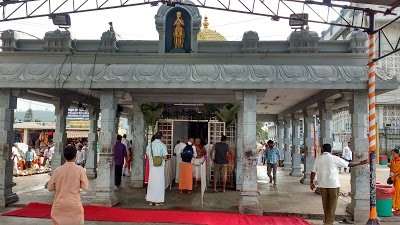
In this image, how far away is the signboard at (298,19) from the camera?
9789 millimetres

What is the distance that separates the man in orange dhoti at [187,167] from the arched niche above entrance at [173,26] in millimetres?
3250

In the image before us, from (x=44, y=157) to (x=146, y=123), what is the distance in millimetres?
11086

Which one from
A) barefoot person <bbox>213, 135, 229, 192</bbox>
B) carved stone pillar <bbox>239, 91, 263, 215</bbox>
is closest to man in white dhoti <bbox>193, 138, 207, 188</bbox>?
barefoot person <bbox>213, 135, 229, 192</bbox>

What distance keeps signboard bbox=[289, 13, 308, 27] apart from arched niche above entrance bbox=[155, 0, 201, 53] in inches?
95.7

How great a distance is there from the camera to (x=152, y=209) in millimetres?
10008

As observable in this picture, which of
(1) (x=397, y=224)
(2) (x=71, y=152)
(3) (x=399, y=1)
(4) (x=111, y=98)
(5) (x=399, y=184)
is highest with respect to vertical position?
(3) (x=399, y=1)

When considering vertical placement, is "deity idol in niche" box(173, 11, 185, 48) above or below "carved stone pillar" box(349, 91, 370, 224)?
above

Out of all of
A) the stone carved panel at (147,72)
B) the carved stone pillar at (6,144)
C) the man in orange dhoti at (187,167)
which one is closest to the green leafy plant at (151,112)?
the man in orange dhoti at (187,167)

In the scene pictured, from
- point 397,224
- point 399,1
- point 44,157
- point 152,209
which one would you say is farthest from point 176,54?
point 44,157

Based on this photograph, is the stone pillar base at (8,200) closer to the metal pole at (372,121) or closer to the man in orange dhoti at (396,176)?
the metal pole at (372,121)

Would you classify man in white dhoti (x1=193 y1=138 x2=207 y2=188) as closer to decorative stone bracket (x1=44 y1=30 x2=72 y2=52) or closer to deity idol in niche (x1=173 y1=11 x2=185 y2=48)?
deity idol in niche (x1=173 y1=11 x2=185 y2=48)

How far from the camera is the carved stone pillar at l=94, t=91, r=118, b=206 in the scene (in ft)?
33.3

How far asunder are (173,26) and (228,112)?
12.5 feet

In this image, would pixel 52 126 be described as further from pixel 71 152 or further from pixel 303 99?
pixel 71 152
